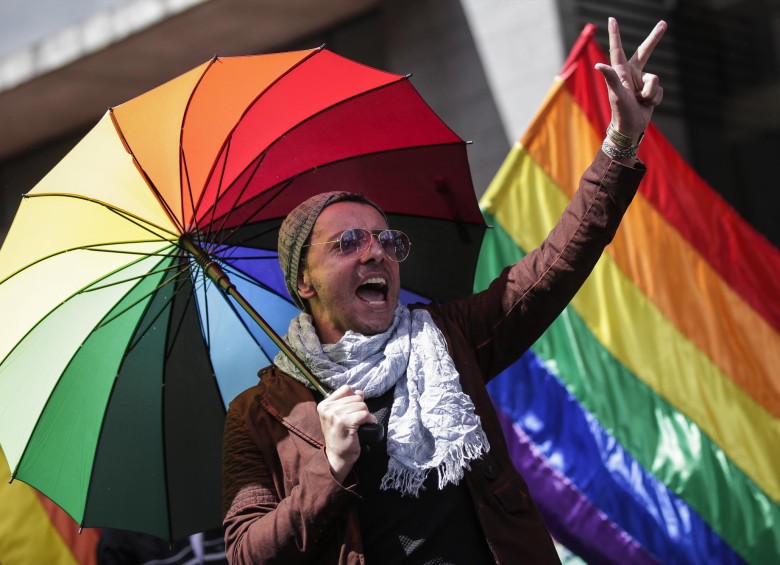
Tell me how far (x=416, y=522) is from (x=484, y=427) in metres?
0.28

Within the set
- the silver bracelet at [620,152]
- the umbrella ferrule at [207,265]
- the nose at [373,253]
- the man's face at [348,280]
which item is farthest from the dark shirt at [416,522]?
the silver bracelet at [620,152]

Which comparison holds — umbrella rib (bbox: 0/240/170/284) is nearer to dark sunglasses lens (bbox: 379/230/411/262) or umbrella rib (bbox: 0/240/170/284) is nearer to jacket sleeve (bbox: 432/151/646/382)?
dark sunglasses lens (bbox: 379/230/411/262)

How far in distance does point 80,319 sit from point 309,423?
0.81 metres

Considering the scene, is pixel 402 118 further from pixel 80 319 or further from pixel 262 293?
pixel 80 319

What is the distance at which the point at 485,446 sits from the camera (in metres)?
2.39

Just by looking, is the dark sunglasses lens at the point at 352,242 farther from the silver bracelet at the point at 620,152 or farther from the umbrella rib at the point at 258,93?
the silver bracelet at the point at 620,152

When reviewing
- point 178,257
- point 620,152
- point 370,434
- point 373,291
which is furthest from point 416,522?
point 178,257

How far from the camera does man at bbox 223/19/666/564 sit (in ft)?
7.52

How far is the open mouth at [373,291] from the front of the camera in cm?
257

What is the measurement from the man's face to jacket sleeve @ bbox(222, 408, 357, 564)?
0.32 metres

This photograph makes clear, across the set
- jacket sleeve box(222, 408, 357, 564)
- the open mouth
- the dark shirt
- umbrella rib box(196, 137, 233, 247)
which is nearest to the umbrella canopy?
umbrella rib box(196, 137, 233, 247)

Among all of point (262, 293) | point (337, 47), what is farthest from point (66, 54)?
point (262, 293)

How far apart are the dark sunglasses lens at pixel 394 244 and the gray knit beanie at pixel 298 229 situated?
0.11 m

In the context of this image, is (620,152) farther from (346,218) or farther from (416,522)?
(416,522)
